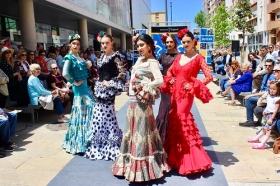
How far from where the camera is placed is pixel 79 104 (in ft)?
15.9

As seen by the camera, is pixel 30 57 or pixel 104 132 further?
pixel 30 57

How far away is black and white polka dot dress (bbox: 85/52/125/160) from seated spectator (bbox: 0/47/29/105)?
3.20m

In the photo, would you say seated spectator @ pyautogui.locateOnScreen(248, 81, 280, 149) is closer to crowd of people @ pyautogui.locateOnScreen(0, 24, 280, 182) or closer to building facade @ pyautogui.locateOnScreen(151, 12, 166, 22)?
crowd of people @ pyautogui.locateOnScreen(0, 24, 280, 182)

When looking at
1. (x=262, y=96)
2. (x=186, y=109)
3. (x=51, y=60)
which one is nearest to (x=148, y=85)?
(x=186, y=109)

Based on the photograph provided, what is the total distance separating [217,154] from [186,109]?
48.4 inches

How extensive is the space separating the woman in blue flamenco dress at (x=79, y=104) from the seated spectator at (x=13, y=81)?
2.73 m

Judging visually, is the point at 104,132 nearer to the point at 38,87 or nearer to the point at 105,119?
the point at 105,119

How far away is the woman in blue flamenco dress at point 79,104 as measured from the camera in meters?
4.78

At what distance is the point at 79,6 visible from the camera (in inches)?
619

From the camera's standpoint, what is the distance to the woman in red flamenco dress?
3.86 metres

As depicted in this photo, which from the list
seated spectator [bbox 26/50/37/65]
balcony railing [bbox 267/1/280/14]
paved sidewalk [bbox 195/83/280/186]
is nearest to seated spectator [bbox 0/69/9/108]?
seated spectator [bbox 26/50/37/65]

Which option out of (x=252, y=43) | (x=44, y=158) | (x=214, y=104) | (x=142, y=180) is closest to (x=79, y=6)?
(x=214, y=104)

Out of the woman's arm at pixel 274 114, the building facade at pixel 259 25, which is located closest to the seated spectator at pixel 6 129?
the woman's arm at pixel 274 114

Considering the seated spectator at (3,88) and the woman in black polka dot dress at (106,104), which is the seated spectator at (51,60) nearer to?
the seated spectator at (3,88)
